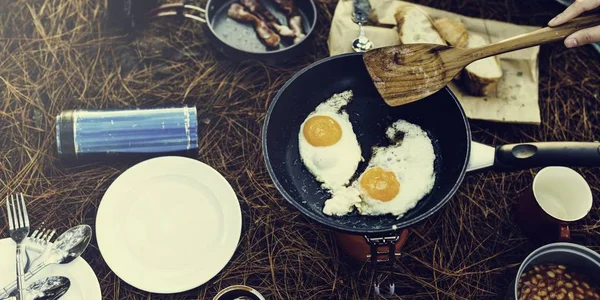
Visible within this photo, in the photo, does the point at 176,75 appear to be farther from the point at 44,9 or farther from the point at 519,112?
the point at 519,112

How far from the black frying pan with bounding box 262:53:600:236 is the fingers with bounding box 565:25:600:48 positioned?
0.48 meters

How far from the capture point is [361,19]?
315cm

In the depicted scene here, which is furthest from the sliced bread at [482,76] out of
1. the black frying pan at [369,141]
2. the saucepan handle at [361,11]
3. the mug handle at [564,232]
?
the mug handle at [564,232]

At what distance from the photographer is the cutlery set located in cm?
247

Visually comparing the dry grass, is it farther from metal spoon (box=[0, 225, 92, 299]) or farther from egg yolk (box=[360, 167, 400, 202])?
egg yolk (box=[360, 167, 400, 202])

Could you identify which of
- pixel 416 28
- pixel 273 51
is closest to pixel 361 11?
pixel 416 28

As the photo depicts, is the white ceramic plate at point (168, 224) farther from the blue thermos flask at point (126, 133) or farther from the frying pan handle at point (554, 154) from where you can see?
the frying pan handle at point (554, 154)

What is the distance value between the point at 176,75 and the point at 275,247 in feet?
3.77

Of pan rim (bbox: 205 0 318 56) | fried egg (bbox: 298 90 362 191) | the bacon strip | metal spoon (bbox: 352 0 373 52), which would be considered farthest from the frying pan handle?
the bacon strip

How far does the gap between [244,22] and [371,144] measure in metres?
1.12

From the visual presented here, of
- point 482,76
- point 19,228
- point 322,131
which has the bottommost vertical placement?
point 19,228

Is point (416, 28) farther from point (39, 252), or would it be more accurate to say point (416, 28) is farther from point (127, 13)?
point (39, 252)

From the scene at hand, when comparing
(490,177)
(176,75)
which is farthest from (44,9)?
(490,177)

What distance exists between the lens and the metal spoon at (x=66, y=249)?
2.51m
